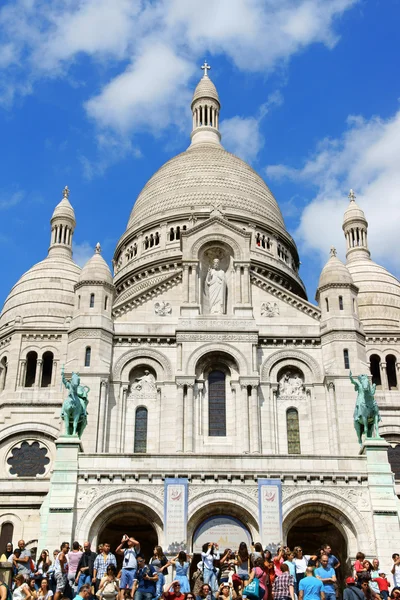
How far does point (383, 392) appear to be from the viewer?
49.8m

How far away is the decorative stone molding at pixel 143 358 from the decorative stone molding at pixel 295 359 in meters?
4.60

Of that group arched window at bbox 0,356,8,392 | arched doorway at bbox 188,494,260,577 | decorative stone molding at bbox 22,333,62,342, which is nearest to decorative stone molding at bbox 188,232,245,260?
decorative stone molding at bbox 22,333,62,342

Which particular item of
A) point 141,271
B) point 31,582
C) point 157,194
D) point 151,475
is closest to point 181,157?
point 157,194

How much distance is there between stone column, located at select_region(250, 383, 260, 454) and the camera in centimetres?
3781

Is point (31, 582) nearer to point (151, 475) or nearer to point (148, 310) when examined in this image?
point (151, 475)

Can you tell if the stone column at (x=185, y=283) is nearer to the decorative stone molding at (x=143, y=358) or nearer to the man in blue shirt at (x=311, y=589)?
the decorative stone molding at (x=143, y=358)

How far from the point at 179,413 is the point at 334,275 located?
10967 mm


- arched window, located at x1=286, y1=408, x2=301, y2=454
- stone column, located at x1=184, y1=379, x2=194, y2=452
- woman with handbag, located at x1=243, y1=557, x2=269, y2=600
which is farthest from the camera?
arched window, located at x1=286, y1=408, x2=301, y2=454

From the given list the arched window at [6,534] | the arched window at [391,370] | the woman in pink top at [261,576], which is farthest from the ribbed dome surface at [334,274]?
the woman in pink top at [261,576]

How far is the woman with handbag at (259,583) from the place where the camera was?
19000mm

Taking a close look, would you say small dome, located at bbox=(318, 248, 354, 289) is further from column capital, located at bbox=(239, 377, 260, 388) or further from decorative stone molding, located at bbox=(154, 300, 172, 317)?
decorative stone molding, located at bbox=(154, 300, 172, 317)

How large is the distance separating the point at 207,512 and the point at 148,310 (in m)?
13.0

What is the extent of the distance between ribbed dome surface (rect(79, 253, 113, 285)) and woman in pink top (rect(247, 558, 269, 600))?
24701 mm

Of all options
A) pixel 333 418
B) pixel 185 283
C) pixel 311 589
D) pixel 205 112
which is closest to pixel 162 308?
pixel 185 283
